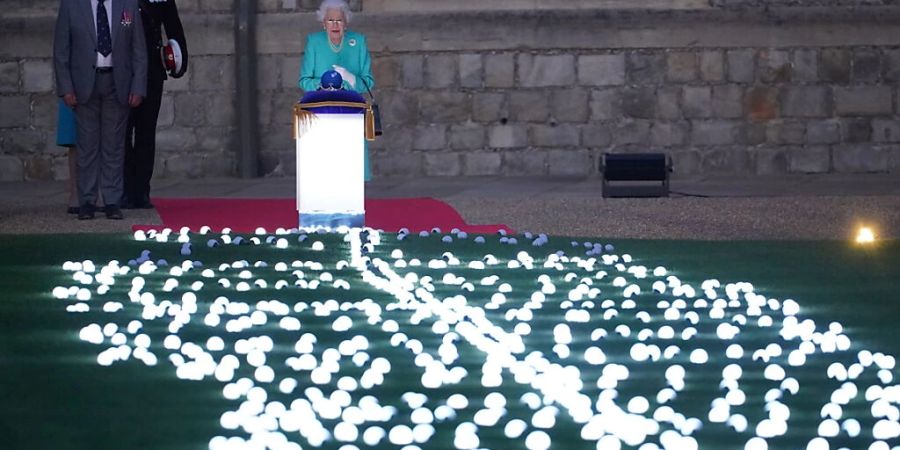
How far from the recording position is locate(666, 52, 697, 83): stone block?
48.7 ft

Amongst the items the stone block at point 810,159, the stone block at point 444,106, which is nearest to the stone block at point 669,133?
the stone block at point 810,159

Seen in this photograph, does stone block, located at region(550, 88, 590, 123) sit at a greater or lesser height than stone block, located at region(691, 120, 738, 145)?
greater

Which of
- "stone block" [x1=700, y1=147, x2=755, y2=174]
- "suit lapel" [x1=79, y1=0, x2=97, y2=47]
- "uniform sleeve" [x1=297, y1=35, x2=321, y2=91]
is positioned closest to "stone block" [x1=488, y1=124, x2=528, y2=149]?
"stone block" [x1=700, y1=147, x2=755, y2=174]

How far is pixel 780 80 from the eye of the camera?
14891 millimetres

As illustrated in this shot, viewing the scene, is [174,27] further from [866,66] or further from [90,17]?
[866,66]

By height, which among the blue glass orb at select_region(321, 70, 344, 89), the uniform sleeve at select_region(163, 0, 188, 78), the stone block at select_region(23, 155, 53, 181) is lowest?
the stone block at select_region(23, 155, 53, 181)

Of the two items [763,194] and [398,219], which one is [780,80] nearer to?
[763,194]

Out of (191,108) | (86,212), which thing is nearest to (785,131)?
(191,108)

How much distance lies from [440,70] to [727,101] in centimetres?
270

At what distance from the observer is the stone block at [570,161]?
49.1 ft

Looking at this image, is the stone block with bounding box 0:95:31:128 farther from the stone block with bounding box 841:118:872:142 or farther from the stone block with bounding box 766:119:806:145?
the stone block with bounding box 841:118:872:142

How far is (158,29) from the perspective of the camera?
1143cm

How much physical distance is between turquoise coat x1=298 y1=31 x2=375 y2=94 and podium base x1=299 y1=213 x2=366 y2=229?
90 cm

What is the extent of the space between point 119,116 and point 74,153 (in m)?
0.72
